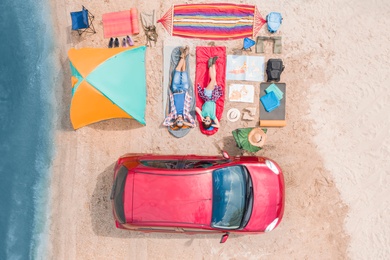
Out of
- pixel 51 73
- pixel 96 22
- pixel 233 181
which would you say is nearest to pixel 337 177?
pixel 233 181

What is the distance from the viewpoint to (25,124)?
25.0 feet

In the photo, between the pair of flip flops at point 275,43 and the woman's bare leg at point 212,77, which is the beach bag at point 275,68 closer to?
the pair of flip flops at point 275,43

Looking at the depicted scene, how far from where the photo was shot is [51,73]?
7.52 m

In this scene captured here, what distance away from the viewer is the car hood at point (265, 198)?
6414 mm

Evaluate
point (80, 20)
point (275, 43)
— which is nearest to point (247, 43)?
point (275, 43)

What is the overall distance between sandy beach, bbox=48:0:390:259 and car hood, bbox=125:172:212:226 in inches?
49.7

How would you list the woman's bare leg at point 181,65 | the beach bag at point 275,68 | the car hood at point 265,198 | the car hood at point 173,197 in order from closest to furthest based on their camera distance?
1. the car hood at point 173,197
2. the car hood at point 265,198
3. the beach bag at point 275,68
4. the woman's bare leg at point 181,65

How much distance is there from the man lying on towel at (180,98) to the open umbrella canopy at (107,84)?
0.65m

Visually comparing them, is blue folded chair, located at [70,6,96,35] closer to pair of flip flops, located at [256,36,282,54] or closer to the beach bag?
pair of flip flops, located at [256,36,282,54]

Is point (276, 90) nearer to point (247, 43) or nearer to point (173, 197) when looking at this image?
point (247, 43)

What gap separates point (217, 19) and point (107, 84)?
2.86 metres

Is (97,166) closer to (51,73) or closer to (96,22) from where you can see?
(51,73)

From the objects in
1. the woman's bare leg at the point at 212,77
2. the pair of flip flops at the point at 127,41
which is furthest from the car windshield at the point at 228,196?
the pair of flip flops at the point at 127,41

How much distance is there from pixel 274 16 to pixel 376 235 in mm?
5499
